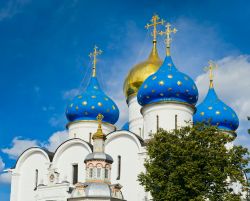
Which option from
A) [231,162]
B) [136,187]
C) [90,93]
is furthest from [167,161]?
[90,93]

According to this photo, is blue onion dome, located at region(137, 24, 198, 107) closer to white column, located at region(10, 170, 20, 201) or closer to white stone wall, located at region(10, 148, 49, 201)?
white stone wall, located at region(10, 148, 49, 201)

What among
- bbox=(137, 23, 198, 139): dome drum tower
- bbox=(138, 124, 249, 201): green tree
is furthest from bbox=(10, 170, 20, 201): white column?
bbox=(138, 124, 249, 201): green tree

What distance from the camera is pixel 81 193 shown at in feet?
62.8

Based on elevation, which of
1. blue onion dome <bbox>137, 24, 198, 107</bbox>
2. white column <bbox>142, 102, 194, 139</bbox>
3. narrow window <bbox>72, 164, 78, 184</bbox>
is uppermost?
blue onion dome <bbox>137, 24, 198, 107</bbox>

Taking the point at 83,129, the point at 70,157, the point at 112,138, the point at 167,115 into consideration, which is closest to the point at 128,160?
the point at 112,138

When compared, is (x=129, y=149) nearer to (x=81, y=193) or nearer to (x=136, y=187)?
(x=136, y=187)

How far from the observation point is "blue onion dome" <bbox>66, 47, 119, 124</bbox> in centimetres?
2583

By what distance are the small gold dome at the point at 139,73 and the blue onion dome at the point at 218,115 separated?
3008 millimetres

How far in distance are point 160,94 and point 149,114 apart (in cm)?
100

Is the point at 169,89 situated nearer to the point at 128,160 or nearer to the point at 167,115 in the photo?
the point at 167,115

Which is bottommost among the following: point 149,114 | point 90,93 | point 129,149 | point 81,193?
point 81,193

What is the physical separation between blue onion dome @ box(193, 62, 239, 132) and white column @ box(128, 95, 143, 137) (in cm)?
264

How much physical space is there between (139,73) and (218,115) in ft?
14.2

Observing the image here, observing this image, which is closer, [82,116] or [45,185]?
[45,185]
